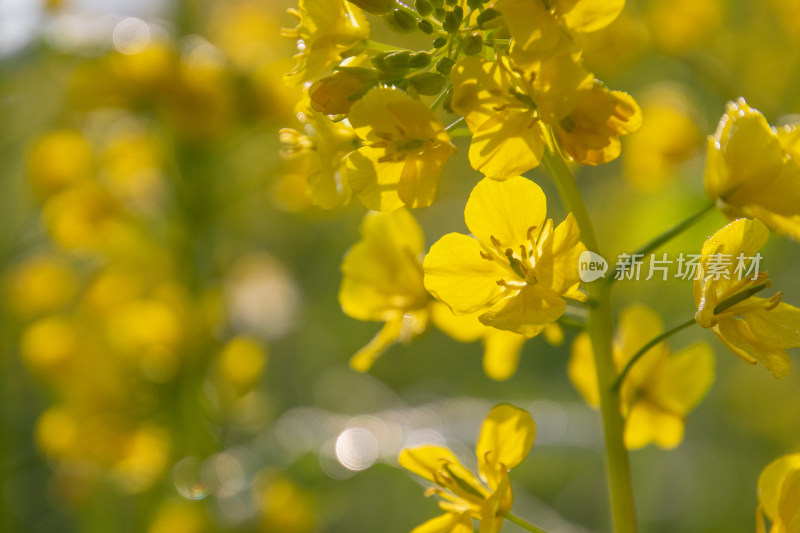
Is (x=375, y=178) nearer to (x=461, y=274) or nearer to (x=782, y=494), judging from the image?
(x=461, y=274)

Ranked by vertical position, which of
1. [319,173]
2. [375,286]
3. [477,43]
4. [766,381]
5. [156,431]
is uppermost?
[477,43]

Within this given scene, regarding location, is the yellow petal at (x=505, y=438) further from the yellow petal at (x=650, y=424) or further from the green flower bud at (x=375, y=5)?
the green flower bud at (x=375, y=5)

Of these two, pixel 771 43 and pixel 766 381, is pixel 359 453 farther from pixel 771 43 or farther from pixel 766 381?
pixel 771 43

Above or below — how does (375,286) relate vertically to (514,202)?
below

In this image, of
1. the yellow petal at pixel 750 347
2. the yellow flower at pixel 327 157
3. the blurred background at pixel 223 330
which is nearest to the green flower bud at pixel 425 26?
the yellow flower at pixel 327 157

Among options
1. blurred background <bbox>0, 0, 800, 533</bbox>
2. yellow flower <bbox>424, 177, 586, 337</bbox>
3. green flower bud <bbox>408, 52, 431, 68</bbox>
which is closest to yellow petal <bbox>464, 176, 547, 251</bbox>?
yellow flower <bbox>424, 177, 586, 337</bbox>

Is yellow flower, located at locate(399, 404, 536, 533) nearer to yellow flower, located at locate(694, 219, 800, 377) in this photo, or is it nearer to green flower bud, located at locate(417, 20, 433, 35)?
yellow flower, located at locate(694, 219, 800, 377)

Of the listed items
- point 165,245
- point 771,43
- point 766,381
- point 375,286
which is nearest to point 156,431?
point 165,245
